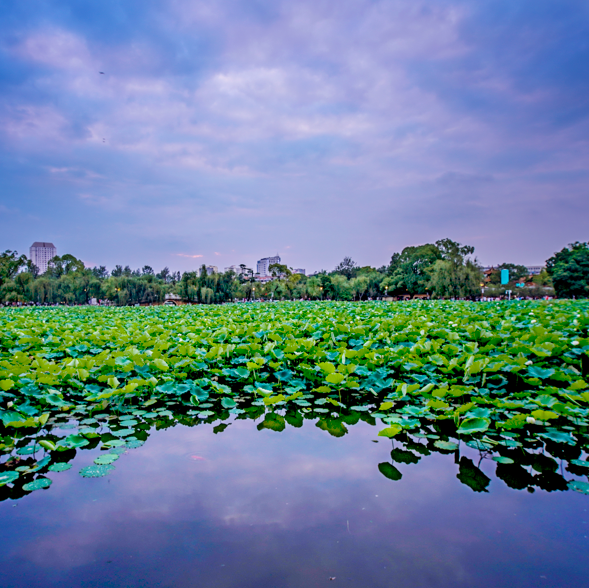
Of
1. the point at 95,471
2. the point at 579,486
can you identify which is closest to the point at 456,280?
the point at 579,486

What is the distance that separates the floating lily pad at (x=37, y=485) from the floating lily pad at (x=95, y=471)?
18 cm

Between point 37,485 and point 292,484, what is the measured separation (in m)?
1.46

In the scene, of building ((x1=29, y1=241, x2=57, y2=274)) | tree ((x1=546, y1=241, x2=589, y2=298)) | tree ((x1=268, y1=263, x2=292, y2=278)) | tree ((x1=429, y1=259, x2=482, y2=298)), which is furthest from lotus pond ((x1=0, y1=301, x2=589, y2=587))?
building ((x1=29, y1=241, x2=57, y2=274))

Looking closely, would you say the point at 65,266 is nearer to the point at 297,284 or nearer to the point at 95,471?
the point at 297,284

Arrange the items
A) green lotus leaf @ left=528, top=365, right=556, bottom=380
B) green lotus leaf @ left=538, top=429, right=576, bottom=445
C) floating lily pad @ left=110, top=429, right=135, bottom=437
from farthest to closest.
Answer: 1. green lotus leaf @ left=528, top=365, right=556, bottom=380
2. floating lily pad @ left=110, top=429, right=135, bottom=437
3. green lotus leaf @ left=538, top=429, right=576, bottom=445

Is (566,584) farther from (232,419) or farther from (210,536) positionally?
(232,419)

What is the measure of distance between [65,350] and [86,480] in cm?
362

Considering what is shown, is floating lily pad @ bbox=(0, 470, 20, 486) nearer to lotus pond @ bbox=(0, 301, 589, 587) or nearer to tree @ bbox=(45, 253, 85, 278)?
lotus pond @ bbox=(0, 301, 589, 587)

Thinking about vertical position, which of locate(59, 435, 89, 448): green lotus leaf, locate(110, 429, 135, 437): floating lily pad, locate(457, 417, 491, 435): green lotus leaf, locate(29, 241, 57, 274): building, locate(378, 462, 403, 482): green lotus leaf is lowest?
locate(378, 462, 403, 482): green lotus leaf

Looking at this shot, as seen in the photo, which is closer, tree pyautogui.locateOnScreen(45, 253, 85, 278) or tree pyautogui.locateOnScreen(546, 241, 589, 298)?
tree pyautogui.locateOnScreen(546, 241, 589, 298)

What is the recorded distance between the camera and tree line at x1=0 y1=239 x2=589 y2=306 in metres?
36.5

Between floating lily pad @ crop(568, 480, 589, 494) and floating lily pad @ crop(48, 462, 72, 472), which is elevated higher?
floating lily pad @ crop(568, 480, 589, 494)

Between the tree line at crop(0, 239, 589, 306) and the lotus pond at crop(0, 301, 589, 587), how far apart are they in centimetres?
3613

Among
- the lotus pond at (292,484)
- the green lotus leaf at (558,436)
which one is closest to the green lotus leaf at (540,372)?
the lotus pond at (292,484)
